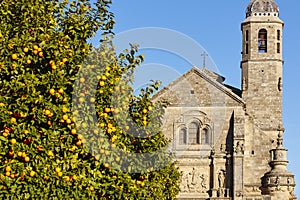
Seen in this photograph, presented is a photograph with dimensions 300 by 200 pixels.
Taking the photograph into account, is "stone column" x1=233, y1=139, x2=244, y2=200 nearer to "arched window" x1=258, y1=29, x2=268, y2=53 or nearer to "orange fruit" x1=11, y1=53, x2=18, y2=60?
"arched window" x1=258, y1=29, x2=268, y2=53

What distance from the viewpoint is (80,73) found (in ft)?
41.0

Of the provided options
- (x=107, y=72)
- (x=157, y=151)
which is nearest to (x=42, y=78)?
(x=107, y=72)

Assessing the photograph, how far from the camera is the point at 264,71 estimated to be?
45.1m

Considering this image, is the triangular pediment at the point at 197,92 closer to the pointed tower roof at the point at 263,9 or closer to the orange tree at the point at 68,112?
the pointed tower roof at the point at 263,9

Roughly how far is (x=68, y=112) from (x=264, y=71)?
3384cm

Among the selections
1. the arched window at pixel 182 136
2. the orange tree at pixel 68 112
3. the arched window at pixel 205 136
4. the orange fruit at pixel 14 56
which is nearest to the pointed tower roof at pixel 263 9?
the arched window at pixel 205 136

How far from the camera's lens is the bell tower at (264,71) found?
4491 cm

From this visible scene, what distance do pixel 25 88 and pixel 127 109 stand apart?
1890 millimetres

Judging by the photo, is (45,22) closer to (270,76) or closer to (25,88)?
(25,88)

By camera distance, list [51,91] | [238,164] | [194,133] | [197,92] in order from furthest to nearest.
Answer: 1. [197,92]
2. [194,133]
3. [238,164]
4. [51,91]

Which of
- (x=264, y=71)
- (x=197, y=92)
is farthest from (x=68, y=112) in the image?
(x=264, y=71)

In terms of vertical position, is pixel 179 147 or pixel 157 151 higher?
pixel 179 147

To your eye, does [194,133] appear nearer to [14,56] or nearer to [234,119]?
[234,119]

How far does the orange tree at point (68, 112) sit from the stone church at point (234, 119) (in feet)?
93.1
